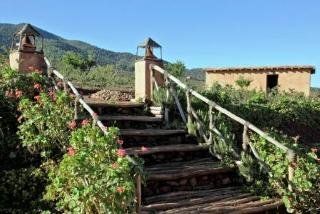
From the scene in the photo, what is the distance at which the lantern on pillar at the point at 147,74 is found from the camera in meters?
9.94

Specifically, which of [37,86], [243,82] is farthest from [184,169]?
[243,82]

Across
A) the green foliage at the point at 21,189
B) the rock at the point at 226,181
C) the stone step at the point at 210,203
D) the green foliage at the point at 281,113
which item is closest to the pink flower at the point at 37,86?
the green foliage at the point at 21,189

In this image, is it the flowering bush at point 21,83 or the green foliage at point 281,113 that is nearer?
the flowering bush at point 21,83

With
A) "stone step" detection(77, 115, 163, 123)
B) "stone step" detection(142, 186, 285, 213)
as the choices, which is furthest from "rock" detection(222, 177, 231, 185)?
"stone step" detection(77, 115, 163, 123)

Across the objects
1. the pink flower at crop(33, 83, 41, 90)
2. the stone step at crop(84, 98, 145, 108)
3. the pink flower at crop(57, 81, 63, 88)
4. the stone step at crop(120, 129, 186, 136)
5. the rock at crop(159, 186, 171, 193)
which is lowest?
the rock at crop(159, 186, 171, 193)

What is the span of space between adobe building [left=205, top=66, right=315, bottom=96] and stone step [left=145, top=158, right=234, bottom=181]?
757 inches

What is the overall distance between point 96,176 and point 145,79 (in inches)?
170

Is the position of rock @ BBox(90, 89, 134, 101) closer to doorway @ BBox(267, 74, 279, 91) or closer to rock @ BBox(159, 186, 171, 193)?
rock @ BBox(159, 186, 171, 193)

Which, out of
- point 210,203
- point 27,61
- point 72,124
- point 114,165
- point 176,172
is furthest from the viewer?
point 27,61

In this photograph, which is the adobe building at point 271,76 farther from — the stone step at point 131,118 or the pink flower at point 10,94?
the pink flower at point 10,94

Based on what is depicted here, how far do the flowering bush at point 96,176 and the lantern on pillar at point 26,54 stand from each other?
4.07m

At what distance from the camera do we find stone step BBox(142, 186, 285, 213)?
6.82 meters

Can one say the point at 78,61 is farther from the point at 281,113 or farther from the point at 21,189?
the point at 21,189

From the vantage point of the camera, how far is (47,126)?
7.92m
